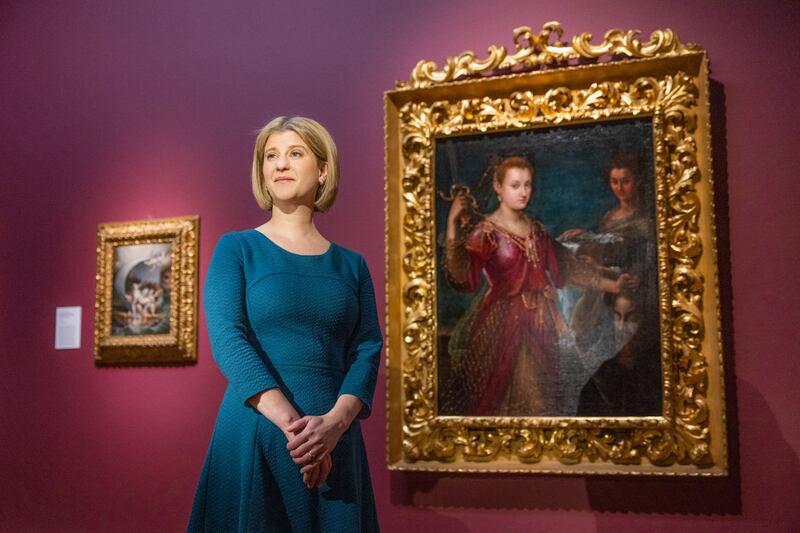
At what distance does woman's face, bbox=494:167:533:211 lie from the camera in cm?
396

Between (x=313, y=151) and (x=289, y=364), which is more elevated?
(x=313, y=151)

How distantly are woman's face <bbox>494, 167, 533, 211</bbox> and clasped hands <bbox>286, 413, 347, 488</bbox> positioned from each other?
6.58ft

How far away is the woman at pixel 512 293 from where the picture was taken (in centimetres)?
383

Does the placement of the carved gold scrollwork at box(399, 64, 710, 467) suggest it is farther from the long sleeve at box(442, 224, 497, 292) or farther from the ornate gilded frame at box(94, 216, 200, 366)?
the ornate gilded frame at box(94, 216, 200, 366)

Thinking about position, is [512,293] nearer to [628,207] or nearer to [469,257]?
[469,257]

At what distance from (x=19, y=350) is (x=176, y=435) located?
111 centimetres

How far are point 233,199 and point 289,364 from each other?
7.62ft

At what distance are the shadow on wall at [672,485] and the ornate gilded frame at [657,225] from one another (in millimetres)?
95

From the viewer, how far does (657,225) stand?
147 inches

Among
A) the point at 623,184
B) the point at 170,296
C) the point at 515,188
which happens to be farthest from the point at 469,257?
the point at 170,296

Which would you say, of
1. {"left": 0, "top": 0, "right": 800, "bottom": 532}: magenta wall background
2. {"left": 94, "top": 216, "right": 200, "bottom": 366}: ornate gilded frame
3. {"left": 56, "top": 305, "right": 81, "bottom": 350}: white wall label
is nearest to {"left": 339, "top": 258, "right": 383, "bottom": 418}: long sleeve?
{"left": 0, "top": 0, "right": 800, "bottom": 532}: magenta wall background

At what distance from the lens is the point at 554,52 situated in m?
3.93

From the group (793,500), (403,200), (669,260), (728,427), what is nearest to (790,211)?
(669,260)

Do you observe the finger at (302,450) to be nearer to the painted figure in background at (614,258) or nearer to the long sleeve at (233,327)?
the long sleeve at (233,327)
